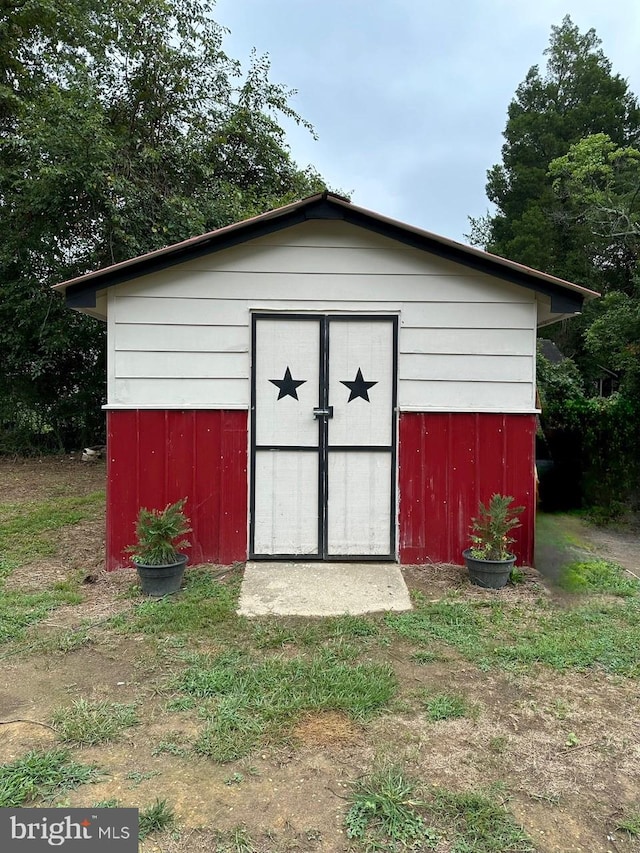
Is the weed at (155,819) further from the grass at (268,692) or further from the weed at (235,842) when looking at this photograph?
the grass at (268,692)

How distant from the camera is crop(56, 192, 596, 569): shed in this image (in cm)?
475

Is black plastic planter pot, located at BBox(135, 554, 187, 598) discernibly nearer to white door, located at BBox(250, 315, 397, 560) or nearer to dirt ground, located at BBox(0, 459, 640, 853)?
dirt ground, located at BBox(0, 459, 640, 853)

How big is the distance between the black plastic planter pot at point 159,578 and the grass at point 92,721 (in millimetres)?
1384

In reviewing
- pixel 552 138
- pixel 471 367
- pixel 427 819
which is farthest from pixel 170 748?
pixel 552 138

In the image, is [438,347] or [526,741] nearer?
[526,741]

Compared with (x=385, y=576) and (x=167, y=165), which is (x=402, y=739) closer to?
(x=385, y=576)

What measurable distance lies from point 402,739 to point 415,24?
48.1 ft

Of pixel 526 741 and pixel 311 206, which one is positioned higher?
pixel 311 206

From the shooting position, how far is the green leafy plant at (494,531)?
445cm

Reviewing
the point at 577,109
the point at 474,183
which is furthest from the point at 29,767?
the point at 474,183

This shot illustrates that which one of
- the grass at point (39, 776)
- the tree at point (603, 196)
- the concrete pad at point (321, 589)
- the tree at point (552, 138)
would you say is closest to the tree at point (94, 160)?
the concrete pad at point (321, 589)

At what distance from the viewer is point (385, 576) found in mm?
4609

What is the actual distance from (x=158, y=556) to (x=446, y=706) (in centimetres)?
231

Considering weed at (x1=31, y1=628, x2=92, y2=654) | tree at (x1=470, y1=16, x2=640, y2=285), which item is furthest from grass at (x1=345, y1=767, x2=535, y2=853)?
tree at (x1=470, y1=16, x2=640, y2=285)
